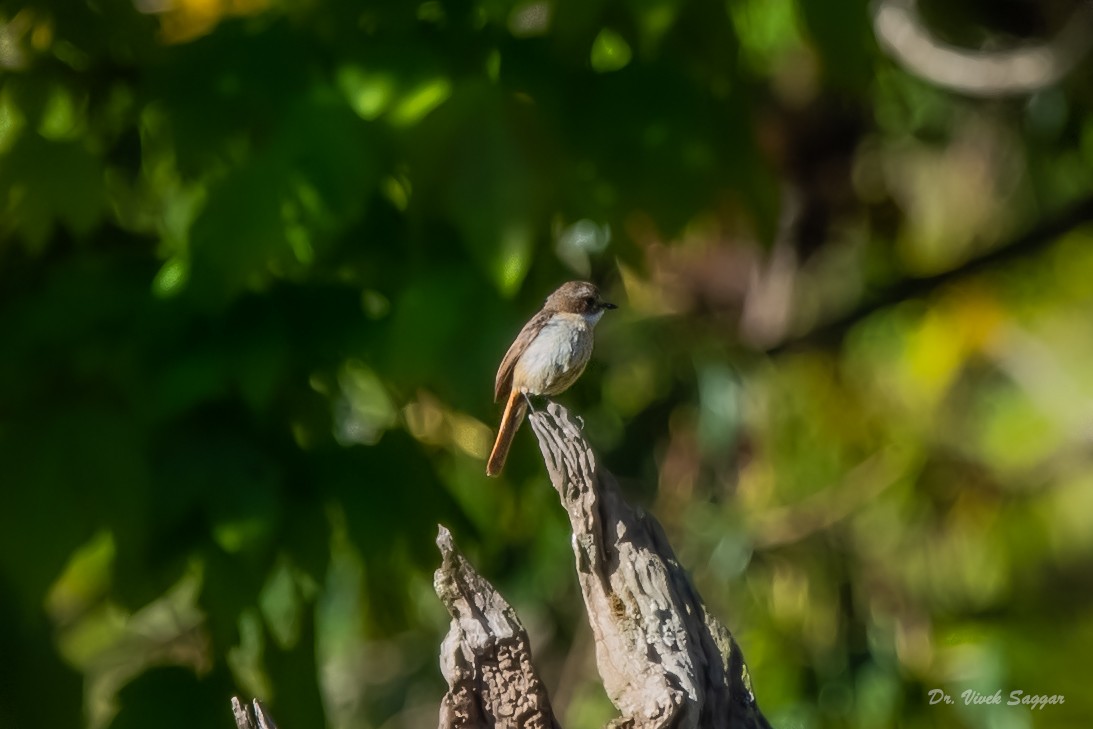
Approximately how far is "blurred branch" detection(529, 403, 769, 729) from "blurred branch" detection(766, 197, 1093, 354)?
2403mm

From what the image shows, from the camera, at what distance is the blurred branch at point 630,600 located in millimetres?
2023

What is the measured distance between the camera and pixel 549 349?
7.53 feet

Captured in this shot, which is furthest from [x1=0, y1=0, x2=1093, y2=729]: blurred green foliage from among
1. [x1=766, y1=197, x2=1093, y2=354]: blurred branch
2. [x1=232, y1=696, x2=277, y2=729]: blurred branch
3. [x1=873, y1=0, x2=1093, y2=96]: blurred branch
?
[x1=766, y1=197, x2=1093, y2=354]: blurred branch

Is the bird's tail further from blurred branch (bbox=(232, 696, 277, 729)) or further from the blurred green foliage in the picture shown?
blurred branch (bbox=(232, 696, 277, 729))

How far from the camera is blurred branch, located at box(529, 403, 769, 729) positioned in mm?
2023

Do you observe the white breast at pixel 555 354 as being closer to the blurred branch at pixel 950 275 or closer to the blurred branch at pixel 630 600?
the blurred branch at pixel 630 600

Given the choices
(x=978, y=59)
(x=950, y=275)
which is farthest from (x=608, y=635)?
(x=978, y=59)

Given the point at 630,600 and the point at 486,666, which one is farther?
the point at 630,600

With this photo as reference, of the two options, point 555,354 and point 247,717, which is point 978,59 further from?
point 247,717

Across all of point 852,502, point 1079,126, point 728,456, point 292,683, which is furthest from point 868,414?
point 292,683

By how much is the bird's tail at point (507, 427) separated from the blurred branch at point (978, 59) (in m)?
2.46

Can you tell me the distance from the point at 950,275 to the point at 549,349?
8.51ft

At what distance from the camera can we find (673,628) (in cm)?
204

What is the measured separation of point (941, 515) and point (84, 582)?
3.61m
